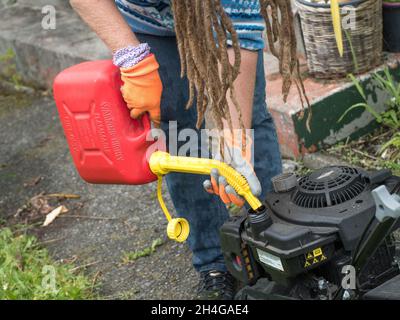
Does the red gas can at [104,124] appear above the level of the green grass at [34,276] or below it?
above

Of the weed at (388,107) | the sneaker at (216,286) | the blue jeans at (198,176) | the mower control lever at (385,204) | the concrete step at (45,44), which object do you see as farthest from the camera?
the concrete step at (45,44)

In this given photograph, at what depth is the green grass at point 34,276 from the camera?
10.1 ft

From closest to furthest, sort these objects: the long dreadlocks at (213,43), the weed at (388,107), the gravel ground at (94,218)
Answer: the long dreadlocks at (213,43) → the gravel ground at (94,218) → the weed at (388,107)

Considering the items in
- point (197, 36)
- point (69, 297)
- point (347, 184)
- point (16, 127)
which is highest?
point (197, 36)

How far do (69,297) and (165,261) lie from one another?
1.51 feet

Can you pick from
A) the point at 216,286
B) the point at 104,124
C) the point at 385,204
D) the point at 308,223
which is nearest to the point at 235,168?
the point at 308,223

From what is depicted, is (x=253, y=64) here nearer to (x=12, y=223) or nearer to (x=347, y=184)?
(x=347, y=184)

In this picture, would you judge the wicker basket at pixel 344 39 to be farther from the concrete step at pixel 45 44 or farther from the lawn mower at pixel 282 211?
the concrete step at pixel 45 44

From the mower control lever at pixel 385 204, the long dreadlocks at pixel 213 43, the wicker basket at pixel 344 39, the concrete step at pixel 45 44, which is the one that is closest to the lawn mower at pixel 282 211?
the mower control lever at pixel 385 204

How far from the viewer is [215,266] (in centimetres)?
298

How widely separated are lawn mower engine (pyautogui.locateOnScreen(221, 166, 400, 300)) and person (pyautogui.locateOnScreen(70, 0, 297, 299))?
0.13 m

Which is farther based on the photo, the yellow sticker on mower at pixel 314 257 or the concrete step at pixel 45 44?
the concrete step at pixel 45 44

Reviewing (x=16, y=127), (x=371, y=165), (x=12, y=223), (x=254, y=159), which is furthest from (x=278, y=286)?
(x=16, y=127)

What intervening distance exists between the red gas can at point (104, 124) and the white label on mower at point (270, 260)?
49 centimetres
